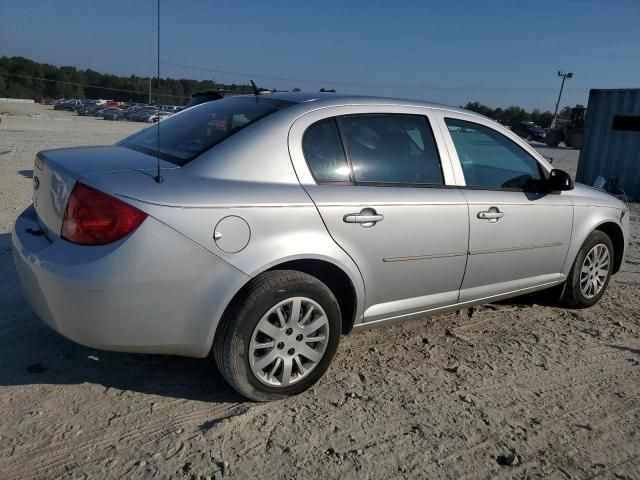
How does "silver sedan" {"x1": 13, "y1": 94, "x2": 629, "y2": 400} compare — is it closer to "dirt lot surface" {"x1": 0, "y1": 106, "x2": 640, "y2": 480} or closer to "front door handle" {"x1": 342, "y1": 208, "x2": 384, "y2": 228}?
"front door handle" {"x1": 342, "y1": 208, "x2": 384, "y2": 228}

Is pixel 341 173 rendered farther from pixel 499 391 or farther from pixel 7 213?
pixel 7 213

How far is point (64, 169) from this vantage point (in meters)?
2.86

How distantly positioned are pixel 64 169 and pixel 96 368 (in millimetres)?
1181

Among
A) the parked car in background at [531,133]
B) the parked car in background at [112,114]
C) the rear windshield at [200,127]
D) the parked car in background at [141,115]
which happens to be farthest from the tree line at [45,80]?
the rear windshield at [200,127]

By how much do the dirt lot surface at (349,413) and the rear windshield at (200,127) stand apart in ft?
4.21

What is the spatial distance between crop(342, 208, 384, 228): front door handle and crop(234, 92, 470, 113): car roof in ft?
2.28

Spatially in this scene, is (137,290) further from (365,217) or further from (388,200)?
(388,200)

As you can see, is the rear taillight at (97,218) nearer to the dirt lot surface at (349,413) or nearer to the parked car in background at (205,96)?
the dirt lot surface at (349,413)

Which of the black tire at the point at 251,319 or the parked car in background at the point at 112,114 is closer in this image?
the black tire at the point at 251,319

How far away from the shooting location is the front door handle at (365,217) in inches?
122

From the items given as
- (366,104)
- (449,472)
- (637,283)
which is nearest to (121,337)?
(449,472)

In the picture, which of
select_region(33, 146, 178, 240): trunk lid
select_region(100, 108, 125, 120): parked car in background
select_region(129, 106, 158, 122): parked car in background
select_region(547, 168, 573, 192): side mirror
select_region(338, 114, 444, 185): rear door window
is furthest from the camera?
select_region(100, 108, 125, 120): parked car in background

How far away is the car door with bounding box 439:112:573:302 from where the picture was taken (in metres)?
3.79

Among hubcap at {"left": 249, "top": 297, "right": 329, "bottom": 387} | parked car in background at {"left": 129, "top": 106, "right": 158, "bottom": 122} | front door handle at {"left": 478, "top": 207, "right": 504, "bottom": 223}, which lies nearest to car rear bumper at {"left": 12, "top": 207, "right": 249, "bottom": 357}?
hubcap at {"left": 249, "top": 297, "right": 329, "bottom": 387}
